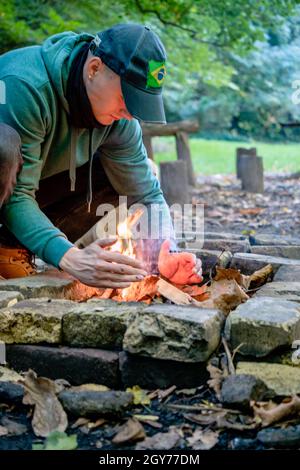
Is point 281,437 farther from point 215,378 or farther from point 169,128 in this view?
point 169,128

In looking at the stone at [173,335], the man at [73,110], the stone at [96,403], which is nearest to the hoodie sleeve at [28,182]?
the man at [73,110]

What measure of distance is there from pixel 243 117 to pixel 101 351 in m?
17.9

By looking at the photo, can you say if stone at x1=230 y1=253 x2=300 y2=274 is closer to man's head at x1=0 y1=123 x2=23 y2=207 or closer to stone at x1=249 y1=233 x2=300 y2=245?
stone at x1=249 y1=233 x2=300 y2=245

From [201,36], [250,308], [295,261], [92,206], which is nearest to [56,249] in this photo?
[250,308]

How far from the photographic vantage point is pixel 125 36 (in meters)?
2.73

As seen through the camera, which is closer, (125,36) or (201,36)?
(125,36)

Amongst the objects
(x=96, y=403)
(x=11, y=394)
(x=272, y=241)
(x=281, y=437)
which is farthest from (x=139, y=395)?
(x=272, y=241)

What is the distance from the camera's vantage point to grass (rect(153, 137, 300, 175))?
1258 cm

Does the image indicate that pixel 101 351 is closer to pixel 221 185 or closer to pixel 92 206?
pixel 92 206

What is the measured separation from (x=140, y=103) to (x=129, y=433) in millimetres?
1406

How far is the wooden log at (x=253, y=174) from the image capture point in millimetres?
8180

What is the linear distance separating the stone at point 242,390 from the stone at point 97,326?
453mm

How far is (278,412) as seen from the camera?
6.49 feet

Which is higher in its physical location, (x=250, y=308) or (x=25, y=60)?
(x=25, y=60)
